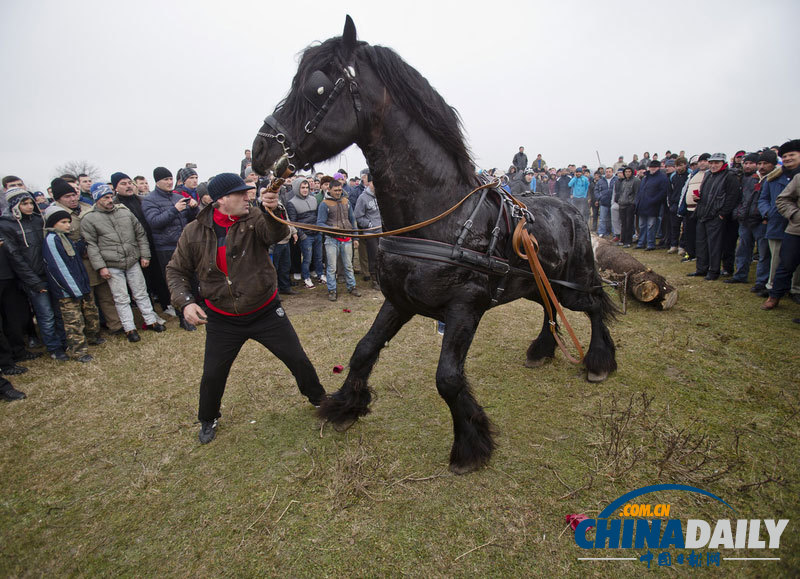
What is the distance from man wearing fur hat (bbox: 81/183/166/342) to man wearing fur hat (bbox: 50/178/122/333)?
7.4 inches

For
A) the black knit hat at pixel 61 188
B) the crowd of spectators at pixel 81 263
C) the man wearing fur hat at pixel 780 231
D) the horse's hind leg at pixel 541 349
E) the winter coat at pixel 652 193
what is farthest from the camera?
the winter coat at pixel 652 193

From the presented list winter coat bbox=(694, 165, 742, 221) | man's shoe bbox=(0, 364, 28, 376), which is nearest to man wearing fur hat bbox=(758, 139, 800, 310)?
winter coat bbox=(694, 165, 742, 221)

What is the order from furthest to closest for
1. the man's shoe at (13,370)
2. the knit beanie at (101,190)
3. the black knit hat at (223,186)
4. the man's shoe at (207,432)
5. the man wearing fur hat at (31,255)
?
the knit beanie at (101,190)
the man wearing fur hat at (31,255)
the man's shoe at (13,370)
the man's shoe at (207,432)
the black knit hat at (223,186)

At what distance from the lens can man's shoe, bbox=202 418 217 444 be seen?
11.6ft

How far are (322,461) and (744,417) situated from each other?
381 centimetres

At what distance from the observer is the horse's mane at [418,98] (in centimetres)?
252

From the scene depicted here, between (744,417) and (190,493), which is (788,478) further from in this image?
(190,493)

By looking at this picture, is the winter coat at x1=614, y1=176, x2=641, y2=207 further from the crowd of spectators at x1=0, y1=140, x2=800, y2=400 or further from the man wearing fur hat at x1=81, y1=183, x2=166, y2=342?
the man wearing fur hat at x1=81, y1=183, x2=166, y2=342

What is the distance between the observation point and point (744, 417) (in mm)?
3439

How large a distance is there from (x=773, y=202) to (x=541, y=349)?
208 inches

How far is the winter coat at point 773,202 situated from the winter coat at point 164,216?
10.0 metres

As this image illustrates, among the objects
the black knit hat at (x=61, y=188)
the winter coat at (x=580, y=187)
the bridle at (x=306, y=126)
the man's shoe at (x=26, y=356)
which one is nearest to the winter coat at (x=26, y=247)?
the black knit hat at (x=61, y=188)

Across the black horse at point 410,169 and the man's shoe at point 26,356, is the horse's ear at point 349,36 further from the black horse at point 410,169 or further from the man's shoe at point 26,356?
the man's shoe at point 26,356

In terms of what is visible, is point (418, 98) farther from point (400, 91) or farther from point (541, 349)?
point (541, 349)
